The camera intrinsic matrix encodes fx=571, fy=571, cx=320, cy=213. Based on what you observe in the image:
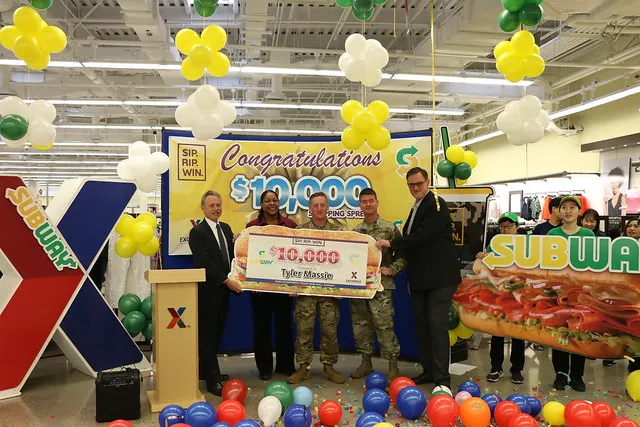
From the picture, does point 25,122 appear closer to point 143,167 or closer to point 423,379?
point 143,167

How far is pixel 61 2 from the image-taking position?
916cm

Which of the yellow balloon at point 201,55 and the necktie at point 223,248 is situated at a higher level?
the yellow balloon at point 201,55

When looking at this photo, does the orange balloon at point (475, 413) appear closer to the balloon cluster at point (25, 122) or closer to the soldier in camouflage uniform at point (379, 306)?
the soldier in camouflage uniform at point (379, 306)

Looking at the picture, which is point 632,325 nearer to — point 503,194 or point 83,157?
point 503,194

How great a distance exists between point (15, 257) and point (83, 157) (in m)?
20.9

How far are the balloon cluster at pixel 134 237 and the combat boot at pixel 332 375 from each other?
1.90 meters

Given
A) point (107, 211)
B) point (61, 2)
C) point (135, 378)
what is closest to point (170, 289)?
point (135, 378)

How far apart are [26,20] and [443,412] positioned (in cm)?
433

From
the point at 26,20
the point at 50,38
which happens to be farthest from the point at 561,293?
the point at 26,20

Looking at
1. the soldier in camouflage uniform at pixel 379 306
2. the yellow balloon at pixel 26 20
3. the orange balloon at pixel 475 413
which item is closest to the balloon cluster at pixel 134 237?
the yellow balloon at pixel 26 20

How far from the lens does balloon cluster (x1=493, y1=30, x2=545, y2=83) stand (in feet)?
15.0

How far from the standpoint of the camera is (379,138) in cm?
482

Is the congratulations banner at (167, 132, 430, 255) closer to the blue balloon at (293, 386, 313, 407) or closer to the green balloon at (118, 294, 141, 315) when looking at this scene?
the green balloon at (118, 294, 141, 315)

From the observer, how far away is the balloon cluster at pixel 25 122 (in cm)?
536
